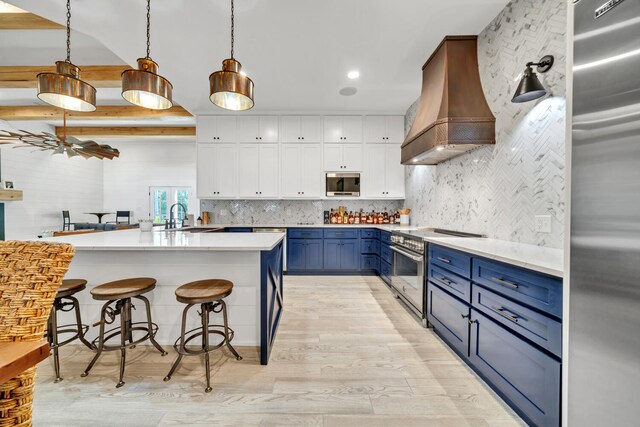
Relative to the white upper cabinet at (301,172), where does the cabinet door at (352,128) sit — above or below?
above

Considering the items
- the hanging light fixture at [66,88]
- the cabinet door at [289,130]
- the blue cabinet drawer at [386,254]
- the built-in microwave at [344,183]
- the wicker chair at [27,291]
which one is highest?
the cabinet door at [289,130]

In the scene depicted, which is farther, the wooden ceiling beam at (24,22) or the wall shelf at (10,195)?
the wall shelf at (10,195)

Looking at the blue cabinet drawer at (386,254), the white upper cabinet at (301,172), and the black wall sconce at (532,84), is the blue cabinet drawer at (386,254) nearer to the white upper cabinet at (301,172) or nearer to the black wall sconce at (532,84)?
the white upper cabinet at (301,172)

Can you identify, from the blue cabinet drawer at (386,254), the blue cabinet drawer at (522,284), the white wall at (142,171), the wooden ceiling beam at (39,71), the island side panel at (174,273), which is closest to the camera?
the blue cabinet drawer at (522,284)

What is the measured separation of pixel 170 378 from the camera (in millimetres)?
1874

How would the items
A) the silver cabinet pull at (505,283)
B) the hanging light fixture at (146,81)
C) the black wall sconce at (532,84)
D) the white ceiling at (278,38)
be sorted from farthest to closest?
the white ceiling at (278,38) < the black wall sconce at (532,84) < the hanging light fixture at (146,81) < the silver cabinet pull at (505,283)

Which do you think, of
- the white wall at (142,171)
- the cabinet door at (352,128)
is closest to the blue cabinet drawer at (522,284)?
the cabinet door at (352,128)

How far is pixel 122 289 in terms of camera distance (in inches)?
73.4

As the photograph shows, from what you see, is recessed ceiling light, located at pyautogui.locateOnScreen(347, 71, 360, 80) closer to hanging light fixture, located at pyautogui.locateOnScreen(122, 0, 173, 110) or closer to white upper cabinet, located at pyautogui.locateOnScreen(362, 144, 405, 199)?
white upper cabinet, located at pyautogui.locateOnScreen(362, 144, 405, 199)

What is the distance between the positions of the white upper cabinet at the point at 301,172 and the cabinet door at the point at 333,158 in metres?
0.12

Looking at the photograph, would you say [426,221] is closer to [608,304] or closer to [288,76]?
[288,76]

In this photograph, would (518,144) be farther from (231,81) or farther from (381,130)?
(381,130)

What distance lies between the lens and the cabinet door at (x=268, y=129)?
16.5ft

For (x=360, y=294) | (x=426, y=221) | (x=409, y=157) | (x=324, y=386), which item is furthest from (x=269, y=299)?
(x=426, y=221)
